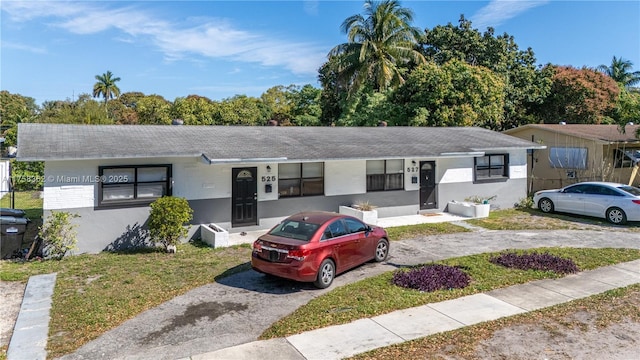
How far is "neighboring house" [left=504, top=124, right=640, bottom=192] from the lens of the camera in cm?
2171

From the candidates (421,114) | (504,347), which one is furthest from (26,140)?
(421,114)

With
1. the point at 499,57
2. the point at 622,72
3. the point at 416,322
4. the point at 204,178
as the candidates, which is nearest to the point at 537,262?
the point at 416,322

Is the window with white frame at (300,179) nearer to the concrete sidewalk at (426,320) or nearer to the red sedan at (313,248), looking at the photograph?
the red sedan at (313,248)

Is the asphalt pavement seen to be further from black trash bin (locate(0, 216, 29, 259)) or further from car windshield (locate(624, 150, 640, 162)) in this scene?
car windshield (locate(624, 150, 640, 162))

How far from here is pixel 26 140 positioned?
11.1 m

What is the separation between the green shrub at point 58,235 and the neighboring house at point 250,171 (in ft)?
0.79

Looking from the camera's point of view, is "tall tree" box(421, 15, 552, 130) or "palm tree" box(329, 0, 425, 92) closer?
"palm tree" box(329, 0, 425, 92)

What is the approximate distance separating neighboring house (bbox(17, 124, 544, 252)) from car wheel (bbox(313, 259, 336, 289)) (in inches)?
191

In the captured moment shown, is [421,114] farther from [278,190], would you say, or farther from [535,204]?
[278,190]

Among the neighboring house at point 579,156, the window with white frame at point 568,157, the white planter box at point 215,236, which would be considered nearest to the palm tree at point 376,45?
the neighboring house at point 579,156

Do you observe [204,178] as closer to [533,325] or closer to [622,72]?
[533,325]

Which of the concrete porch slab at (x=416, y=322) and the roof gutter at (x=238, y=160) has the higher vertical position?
the roof gutter at (x=238, y=160)

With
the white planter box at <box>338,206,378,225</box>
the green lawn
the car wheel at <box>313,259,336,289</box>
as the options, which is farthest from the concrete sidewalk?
the white planter box at <box>338,206,378,225</box>

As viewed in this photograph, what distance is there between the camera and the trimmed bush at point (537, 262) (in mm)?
9680
